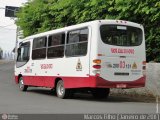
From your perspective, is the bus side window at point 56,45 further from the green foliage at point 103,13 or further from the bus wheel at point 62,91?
the green foliage at point 103,13

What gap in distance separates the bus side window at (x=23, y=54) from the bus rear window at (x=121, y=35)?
21.6 feet

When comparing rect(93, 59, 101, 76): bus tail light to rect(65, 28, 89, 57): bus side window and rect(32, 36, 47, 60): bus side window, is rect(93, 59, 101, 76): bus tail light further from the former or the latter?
rect(32, 36, 47, 60): bus side window

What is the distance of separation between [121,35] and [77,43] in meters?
1.71

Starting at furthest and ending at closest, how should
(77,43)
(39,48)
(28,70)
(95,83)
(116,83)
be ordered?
(28,70), (39,48), (77,43), (116,83), (95,83)

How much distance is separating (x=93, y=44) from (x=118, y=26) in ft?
4.56

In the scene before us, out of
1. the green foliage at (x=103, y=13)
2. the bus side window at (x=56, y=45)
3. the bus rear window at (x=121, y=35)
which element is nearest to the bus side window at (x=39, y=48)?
the bus side window at (x=56, y=45)

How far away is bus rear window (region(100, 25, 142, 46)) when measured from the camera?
714 inches

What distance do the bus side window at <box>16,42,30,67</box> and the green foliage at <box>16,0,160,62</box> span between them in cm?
323

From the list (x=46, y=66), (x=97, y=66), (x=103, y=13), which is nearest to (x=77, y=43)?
(x=97, y=66)

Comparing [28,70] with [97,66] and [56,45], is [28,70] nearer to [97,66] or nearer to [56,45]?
[56,45]

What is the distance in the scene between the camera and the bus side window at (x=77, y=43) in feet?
60.1

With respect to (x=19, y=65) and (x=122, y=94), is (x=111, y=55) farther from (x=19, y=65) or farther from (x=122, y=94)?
(x=19, y=65)

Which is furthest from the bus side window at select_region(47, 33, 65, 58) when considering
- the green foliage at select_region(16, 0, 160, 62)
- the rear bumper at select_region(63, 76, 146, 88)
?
the green foliage at select_region(16, 0, 160, 62)

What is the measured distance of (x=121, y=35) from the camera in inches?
733
